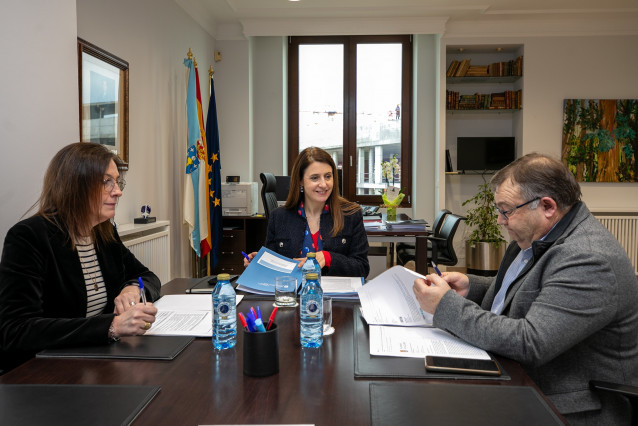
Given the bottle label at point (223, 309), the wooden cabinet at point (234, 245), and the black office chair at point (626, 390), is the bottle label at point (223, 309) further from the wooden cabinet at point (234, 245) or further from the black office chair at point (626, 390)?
the wooden cabinet at point (234, 245)

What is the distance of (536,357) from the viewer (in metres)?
1.14

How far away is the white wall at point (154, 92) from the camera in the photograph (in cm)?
355

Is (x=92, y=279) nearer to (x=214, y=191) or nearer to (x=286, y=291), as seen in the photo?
(x=286, y=291)

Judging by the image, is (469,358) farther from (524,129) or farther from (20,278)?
(524,129)

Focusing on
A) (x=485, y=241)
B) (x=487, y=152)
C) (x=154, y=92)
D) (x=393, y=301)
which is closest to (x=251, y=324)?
(x=393, y=301)

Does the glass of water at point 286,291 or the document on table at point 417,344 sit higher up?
the glass of water at point 286,291

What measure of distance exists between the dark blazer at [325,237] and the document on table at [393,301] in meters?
0.67

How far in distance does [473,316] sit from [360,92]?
5602 millimetres

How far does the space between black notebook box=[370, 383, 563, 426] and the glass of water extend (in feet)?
2.17

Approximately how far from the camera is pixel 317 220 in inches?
98.6

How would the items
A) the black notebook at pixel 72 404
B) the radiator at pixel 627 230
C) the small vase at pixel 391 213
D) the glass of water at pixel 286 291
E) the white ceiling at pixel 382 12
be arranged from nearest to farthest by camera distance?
the black notebook at pixel 72 404 → the glass of water at pixel 286 291 → the small vase at pixel 391 213 → the white ceiling at pixel 382 12 → the radiator at pixel 627 230

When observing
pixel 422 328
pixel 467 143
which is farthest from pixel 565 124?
pixel 422 328

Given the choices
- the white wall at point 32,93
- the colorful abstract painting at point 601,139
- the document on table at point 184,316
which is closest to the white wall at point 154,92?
the white wall at point 32,93

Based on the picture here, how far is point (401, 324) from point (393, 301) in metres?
0.15
